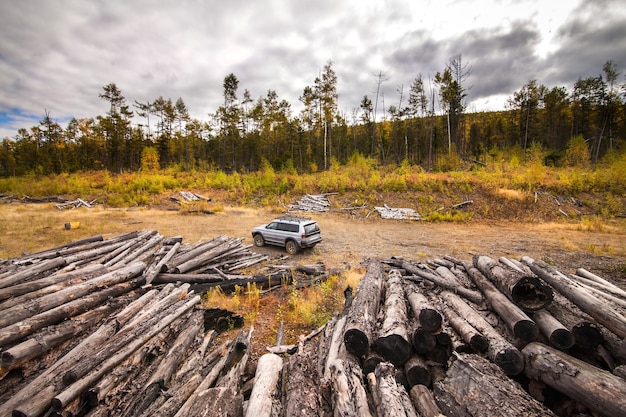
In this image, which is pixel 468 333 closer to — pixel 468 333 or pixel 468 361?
pixel 468 333

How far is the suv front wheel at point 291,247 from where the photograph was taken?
12.2m

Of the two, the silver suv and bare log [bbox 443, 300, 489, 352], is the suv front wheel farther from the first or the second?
bare log [bbox 443, 300, 489, 352]

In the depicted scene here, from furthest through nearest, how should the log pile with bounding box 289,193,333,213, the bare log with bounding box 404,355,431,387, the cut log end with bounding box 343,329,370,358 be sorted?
the log pile with bounding box 289,193,333,213 → the cut log end with bounding box 343,329,370,358 → the bare log with bounding box 404,355,431,387

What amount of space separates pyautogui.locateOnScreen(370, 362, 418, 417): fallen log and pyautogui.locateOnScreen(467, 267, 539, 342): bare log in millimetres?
2025

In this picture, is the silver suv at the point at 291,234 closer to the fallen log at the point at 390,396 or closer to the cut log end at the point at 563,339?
the fallen log at the point at 390,396

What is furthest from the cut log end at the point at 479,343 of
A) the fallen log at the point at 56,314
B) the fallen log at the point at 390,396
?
the fallen log at the point at 56,314

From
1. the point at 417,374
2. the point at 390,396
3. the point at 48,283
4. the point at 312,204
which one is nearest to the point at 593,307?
the point at 417,374

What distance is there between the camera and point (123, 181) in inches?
1222

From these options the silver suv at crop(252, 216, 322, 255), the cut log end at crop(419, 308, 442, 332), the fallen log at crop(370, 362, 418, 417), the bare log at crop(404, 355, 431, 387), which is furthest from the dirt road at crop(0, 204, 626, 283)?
the fallen log at crop(370, 362, 418, 417)

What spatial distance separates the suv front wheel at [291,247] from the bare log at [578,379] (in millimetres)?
9467

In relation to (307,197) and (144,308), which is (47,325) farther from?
(307,197)

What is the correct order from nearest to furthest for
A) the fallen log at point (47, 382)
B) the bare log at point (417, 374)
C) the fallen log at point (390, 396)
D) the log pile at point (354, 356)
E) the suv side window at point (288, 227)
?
the fallen log at point (390, 396)
the log pile at point (354, 356)
the fallen log at point (47, 382)
the bare log at point (417, 374)
the suv side window at point (288, 227)

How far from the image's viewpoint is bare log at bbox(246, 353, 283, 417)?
9.59ft

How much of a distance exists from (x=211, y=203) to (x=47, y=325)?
22284 mm
